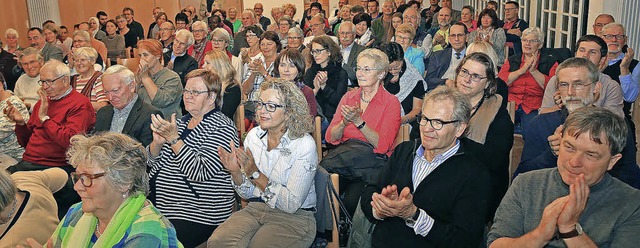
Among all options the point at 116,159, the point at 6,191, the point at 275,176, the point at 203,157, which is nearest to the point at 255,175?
the point at 275,176

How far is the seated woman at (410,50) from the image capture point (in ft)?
21.2

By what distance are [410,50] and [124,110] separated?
3392 mm

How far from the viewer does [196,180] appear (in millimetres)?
3285

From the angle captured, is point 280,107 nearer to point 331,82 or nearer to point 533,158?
point 533,158

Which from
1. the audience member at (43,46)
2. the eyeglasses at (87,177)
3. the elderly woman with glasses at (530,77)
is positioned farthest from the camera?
the audience member at (43,46)

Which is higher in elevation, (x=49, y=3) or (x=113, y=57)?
(x=49, y=3)

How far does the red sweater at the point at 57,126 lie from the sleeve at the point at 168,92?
2.66ft

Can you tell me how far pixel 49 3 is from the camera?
14.3m

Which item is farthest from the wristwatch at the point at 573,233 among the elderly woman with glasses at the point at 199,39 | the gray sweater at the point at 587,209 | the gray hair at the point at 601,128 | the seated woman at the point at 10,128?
the elderly woman with glasses at the point at 199,39

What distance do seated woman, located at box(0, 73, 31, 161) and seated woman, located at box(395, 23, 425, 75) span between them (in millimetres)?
3703

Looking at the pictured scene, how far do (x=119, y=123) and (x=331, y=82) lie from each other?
2021 mm

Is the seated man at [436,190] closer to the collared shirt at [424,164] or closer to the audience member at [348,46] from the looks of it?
the collared shirt at [424,164]

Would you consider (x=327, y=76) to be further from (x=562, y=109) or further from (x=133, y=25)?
(x=133, y=25)

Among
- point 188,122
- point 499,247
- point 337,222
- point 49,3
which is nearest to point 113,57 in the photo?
point 49,3
